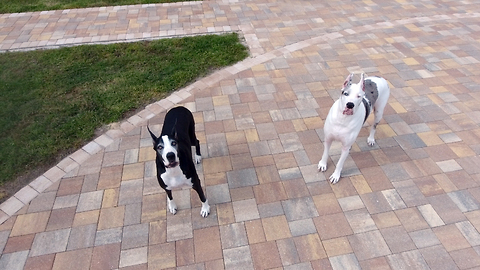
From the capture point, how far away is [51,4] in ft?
35.7

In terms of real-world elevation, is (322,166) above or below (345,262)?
above

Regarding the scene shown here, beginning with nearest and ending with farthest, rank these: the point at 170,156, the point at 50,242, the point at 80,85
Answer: the point at 170,156, the point at 50,242, the point at 80,85

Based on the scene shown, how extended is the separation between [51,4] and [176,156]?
34.5ft

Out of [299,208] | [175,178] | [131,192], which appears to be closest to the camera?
[175,178]

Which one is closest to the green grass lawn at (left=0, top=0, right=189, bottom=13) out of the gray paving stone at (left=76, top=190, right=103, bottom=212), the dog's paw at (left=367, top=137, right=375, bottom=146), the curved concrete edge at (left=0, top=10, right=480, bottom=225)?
the curved concrete edge at (left=0, top=10, right=480, bottom=225)

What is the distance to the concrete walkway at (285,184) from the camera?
4082 mm

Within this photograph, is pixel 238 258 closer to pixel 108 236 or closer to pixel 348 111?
pixel 108 236

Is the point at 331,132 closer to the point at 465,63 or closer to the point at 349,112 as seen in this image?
the point at 349,112

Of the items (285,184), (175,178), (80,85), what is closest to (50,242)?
(175,178)

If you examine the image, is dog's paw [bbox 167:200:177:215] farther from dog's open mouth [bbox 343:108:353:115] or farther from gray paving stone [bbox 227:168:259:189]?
dog's open mouth [bbox 343:108:353:115]

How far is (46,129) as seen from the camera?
593 cm

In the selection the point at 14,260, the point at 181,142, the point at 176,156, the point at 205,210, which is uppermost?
the point at 176,156

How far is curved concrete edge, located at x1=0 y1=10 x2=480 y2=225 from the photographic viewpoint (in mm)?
4781

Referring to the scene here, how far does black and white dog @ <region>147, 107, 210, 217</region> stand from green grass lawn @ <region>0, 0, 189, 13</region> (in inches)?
318
